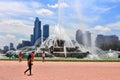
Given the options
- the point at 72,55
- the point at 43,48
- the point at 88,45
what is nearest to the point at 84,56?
the point at 72,55

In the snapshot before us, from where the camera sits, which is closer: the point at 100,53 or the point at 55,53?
the point at 55,53

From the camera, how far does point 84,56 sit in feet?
229

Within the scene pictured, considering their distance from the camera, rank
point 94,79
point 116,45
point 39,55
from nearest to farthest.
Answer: point 94,79
point 39,55
point 116,45

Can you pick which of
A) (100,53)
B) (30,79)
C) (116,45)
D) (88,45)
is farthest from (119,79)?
(116,45)

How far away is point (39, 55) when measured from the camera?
67938 millimetres

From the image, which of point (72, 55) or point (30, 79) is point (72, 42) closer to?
point (72, 55)

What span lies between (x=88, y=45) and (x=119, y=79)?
66621 mm

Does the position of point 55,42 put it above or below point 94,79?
above

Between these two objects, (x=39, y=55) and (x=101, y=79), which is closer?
(x=101, y=79)

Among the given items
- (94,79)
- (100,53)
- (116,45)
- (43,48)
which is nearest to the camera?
(94,79)

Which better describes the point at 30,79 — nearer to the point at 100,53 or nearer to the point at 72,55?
the point at 72,55

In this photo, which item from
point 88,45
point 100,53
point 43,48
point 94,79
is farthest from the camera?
point 88,45

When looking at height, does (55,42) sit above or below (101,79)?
above

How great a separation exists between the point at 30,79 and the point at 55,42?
184 feet
